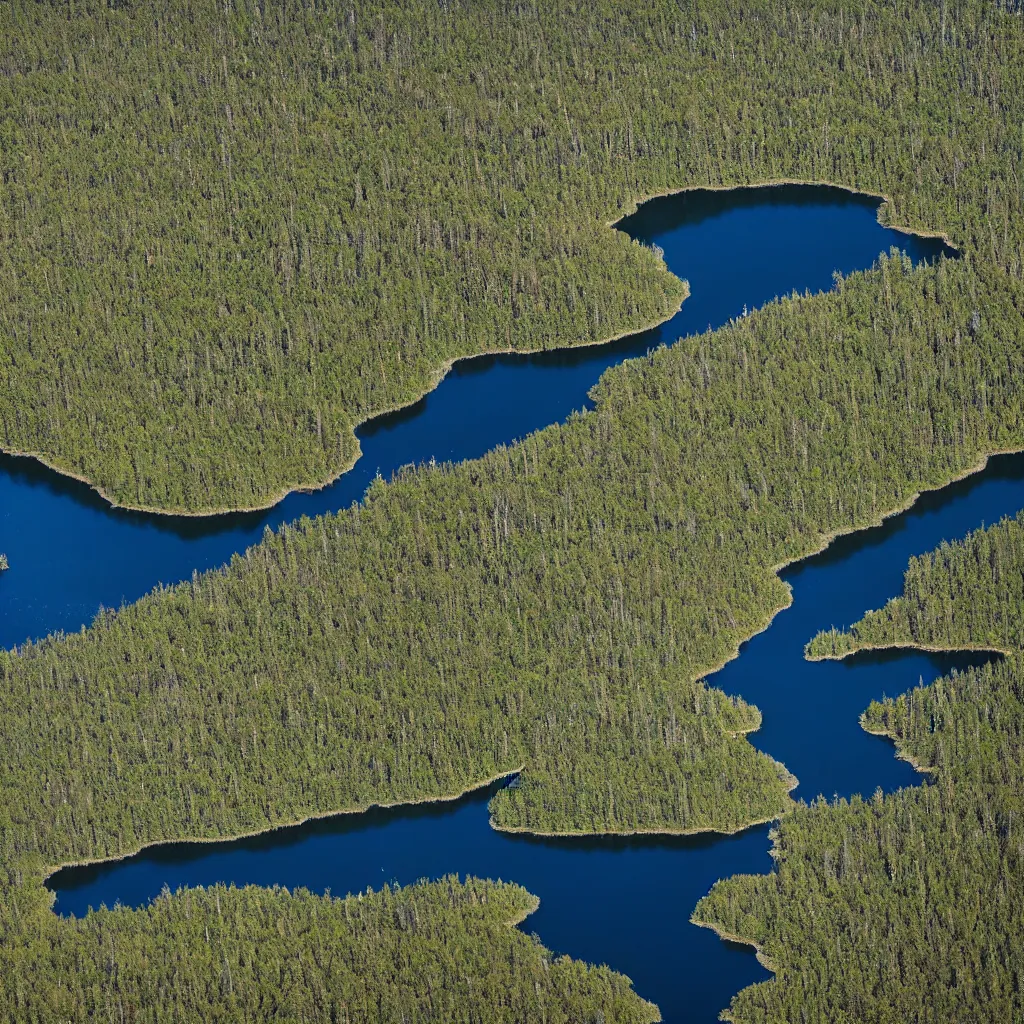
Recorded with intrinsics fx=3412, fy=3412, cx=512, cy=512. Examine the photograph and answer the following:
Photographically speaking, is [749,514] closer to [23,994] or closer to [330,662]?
[330,662]

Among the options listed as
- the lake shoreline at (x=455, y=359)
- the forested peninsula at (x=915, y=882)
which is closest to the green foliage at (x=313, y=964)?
the forested peninsula at (x=915, y=882)

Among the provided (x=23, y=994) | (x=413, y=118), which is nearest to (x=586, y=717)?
(x=23, y=994)

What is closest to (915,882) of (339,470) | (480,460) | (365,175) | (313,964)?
(313,964)

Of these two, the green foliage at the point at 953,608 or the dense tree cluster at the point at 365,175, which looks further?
the dense tree cluster at the point at 365,175

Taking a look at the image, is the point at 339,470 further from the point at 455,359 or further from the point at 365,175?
the point at 365,175

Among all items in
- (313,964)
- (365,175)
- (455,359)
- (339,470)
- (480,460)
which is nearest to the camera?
(313,964)

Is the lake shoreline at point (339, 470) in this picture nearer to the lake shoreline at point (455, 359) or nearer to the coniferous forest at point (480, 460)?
the lake shoreline at point (455, 359)

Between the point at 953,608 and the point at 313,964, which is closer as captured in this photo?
the point at 313,964
